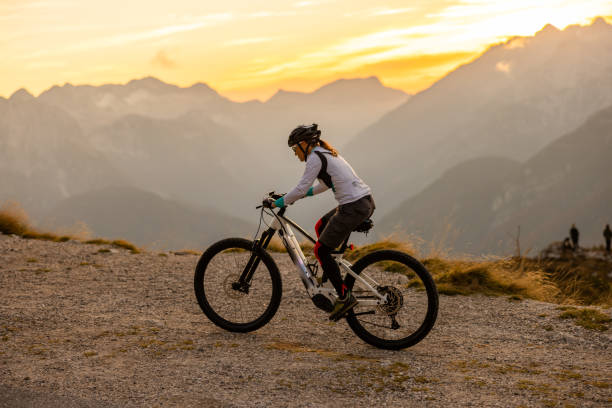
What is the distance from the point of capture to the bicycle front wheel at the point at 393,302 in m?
5.79

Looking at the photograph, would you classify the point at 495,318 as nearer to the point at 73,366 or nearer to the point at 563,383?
the point at 563,383

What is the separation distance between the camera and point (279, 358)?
18.4 ft

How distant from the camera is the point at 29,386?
4.90 metres

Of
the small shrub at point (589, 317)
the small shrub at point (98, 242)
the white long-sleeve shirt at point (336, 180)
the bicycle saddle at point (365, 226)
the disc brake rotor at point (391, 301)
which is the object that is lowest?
the small shrub at point (589, 317)

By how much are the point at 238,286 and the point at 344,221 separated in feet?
5.12

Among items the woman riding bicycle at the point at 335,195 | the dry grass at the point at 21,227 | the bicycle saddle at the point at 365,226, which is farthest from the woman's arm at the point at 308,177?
the dry grass at the point at 21,227

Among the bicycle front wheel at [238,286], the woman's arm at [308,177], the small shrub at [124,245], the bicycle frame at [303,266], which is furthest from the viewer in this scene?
the small shrub at [124,245]

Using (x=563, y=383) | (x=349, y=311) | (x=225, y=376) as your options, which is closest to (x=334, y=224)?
(x=349, y=311)

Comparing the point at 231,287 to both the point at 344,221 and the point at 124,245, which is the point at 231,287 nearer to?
the point at 344,221

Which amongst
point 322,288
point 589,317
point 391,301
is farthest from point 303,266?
point 589,317

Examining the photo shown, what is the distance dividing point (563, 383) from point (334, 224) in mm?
2580

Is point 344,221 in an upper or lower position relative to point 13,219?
upper

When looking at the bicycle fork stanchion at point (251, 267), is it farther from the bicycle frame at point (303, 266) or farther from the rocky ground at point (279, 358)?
the rocky ground at point (279, 358)

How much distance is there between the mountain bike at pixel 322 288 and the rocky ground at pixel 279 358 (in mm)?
225
